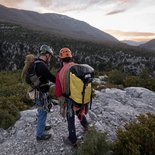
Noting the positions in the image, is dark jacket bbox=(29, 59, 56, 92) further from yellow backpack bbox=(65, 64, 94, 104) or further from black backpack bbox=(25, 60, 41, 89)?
yellow backpack bbox=(65, 64, 94, 104)

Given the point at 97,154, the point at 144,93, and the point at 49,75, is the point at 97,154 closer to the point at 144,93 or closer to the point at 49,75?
the point at 49,75

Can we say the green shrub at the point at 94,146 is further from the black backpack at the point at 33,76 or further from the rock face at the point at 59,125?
the black backpack at the point at 33,76

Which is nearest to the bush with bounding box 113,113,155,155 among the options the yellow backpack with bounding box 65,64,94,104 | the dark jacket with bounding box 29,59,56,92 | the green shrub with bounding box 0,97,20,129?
the yellow backpack with bounding box 65,64,94,104

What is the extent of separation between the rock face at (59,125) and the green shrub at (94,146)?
0.79m

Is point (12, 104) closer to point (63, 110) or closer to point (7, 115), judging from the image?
point (7, 115)

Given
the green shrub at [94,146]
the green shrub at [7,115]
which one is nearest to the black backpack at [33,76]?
the green shrub at [94,146]

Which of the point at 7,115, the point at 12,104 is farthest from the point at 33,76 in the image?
the point at 12,104

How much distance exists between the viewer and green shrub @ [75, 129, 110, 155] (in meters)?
5.45

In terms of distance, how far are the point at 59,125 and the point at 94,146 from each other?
2.42 metres

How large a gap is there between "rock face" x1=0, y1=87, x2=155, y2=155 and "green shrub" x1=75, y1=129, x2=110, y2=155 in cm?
79

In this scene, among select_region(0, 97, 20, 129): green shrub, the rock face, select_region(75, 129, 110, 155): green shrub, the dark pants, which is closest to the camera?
select_region(75, 129, 110, 155): green shrub

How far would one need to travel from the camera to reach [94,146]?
5453 millimetres

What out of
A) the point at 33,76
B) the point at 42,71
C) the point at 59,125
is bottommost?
the point at 59,125

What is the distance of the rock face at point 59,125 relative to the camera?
22.2 ft
